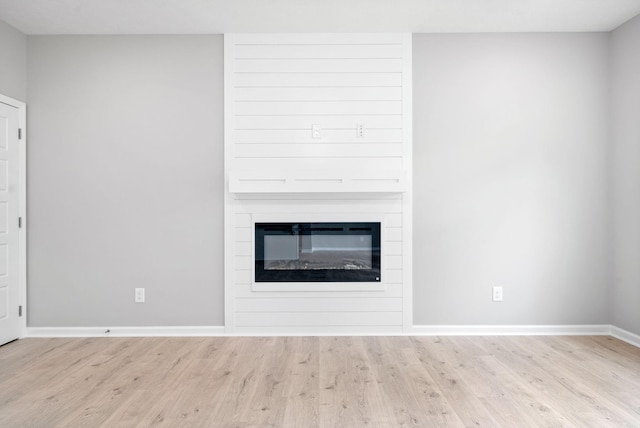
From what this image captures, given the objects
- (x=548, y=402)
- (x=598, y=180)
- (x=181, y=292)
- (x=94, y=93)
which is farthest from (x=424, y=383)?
(x=94, y=93)

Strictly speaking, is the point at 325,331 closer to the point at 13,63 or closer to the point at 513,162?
the point at 513,162

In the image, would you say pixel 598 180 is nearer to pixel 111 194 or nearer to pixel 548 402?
pixel 548 402

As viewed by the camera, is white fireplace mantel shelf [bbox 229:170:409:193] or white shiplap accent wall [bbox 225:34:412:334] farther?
white shiplap accent wall [bbox 225:34:412:334]

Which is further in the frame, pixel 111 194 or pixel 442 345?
pixel 111 194

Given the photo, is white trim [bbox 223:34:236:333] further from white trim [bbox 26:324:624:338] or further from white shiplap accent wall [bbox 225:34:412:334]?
white trim [bbox 26:324:624:338]

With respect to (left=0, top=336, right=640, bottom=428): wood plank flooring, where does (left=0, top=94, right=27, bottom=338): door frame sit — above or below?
above

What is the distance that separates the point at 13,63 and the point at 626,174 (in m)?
5.13

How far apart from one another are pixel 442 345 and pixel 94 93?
3595 mm

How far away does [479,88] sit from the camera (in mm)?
3490

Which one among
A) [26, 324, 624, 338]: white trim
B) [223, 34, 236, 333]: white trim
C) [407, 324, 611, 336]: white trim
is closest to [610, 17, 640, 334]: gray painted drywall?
[407, 324, 611, 336]: white trim

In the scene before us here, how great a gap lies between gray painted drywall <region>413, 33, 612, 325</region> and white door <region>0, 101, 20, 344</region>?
3.38 meters

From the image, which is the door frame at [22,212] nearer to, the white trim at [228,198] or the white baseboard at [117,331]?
the white baseboard at [117,331]

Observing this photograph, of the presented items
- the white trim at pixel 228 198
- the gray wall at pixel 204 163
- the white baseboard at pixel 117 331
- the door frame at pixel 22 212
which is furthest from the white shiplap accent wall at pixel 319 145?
the door frame at pixel 22 212

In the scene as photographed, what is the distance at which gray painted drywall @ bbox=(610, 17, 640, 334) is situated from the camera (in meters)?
3.23
